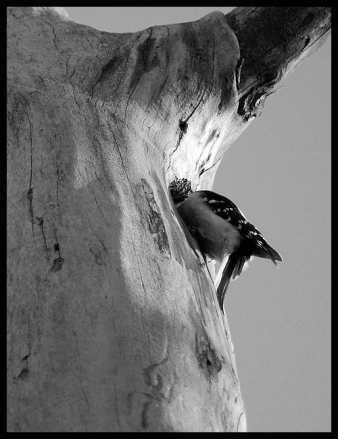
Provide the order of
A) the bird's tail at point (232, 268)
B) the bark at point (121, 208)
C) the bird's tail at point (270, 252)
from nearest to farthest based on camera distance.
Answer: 1. the bark at point (121, 208)
2. the bird's tail at point (270, 252)
3. the bird's tail at point (232, 268)

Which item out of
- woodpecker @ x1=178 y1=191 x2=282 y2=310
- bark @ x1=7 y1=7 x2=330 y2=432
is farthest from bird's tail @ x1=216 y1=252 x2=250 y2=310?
bark @ x1=7 y1=7 x2=330 y2=432

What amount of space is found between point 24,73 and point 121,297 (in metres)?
1.41

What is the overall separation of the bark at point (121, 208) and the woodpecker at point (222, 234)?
0.18m

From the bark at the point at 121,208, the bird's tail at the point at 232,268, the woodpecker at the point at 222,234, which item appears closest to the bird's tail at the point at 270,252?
the woodpecker at the point at 222,234

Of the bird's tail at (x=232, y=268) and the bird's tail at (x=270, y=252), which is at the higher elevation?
the bird's tail at (x=270, y=252)

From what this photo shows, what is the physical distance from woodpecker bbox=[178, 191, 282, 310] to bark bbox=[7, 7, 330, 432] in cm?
18

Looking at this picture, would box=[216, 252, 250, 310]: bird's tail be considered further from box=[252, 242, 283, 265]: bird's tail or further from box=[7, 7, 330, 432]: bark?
box=[7, 7, 330, 432]: bark

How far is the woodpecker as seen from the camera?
374 cm

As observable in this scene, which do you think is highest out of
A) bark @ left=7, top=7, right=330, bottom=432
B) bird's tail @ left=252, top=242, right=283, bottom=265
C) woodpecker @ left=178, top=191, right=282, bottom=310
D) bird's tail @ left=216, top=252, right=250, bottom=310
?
bark @ left=7, top=7, right=330, bottom=432

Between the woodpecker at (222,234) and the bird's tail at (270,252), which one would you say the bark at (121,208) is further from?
the bird's tail at (270,252)

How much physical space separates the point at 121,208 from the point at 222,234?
1.59 metres

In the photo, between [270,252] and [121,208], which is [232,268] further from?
[121,208]

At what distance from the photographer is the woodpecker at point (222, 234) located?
374 cm
